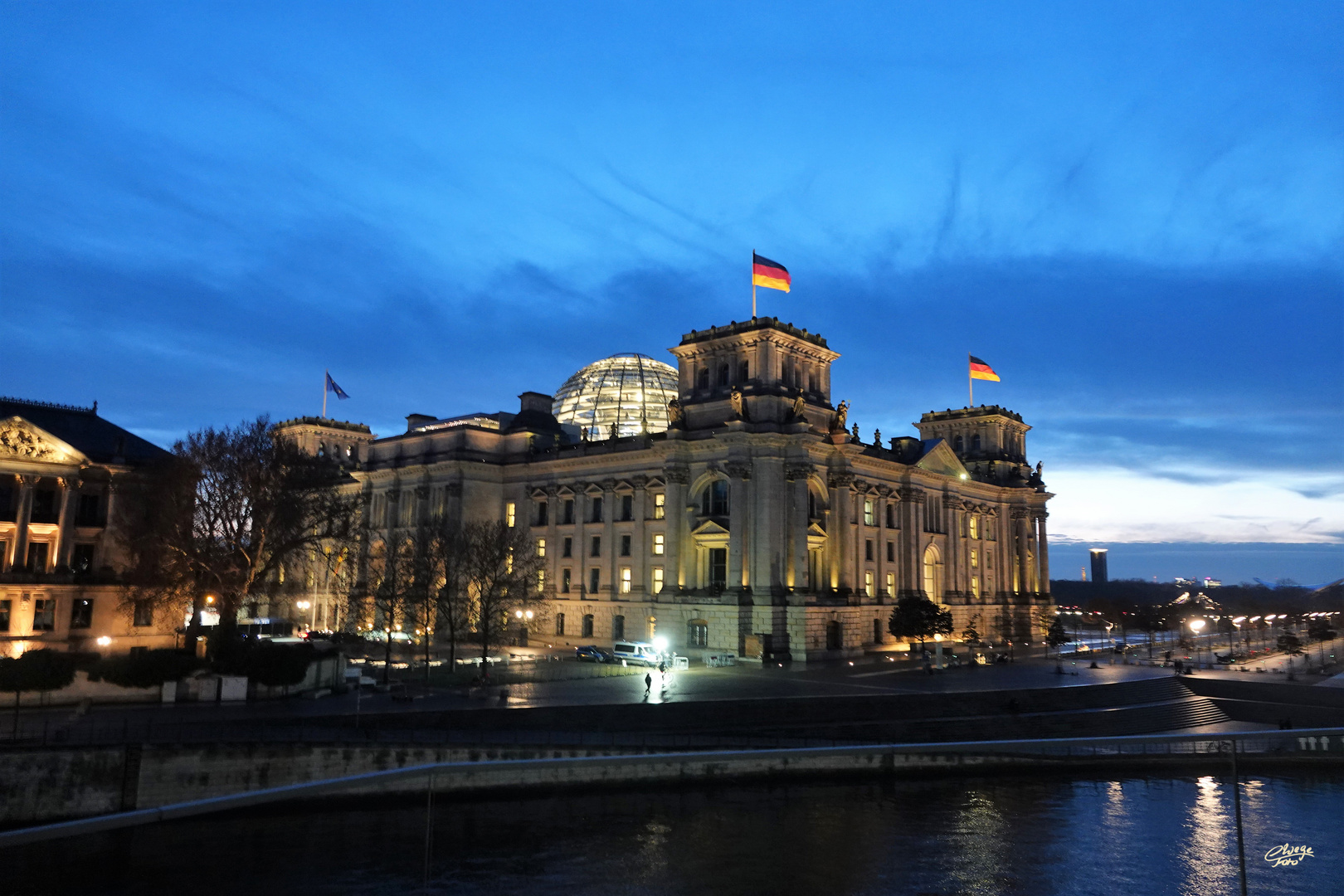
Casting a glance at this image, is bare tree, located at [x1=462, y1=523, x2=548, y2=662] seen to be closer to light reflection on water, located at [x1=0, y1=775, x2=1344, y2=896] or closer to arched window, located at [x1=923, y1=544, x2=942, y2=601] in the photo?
light reflection on water, located at [x1=0, y1=775, x2=1344, y2=896]

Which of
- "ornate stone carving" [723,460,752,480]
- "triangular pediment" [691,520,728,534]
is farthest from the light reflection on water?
"triangular pediment" [691,520,728,534]

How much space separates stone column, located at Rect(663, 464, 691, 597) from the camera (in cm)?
Result: 7269

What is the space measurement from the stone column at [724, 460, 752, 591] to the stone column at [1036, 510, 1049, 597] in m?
53.7

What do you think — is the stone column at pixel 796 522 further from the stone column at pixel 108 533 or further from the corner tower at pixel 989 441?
the stone column at pixel 108 533

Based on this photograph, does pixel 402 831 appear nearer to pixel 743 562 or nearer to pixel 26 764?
pixel 26 764

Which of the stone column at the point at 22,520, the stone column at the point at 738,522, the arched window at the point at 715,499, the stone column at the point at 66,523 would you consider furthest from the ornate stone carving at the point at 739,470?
the stone column at the point at 22,520

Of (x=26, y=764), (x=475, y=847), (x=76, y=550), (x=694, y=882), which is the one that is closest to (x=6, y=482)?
(x=76, y=550)

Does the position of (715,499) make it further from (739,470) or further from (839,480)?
(839,480)

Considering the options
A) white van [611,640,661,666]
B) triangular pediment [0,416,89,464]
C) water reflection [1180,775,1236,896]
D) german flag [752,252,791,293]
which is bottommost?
water reflection [1180,775,1236,896]

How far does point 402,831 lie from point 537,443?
63.8m

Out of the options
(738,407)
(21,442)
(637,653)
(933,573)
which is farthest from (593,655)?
(933,573)

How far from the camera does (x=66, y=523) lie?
59719 mm

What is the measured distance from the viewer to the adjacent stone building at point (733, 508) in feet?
228

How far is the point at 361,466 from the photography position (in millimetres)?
96125
